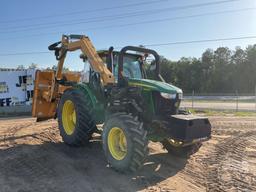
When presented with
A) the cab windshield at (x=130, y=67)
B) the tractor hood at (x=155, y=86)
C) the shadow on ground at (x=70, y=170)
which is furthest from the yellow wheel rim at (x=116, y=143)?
the cab windshield at (x=130, y=67)

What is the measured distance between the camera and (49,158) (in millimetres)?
7266

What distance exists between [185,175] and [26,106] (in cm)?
1504

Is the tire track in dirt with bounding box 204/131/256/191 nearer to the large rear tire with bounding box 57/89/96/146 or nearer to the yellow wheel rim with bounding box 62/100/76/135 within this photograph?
the large rear tire with bounding box 57/89/96/146

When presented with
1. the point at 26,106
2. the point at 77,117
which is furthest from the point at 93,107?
the point at 26,106

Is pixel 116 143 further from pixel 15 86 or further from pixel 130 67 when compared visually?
pixel 15 86

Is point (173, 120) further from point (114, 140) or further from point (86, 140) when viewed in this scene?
point (86, 140)

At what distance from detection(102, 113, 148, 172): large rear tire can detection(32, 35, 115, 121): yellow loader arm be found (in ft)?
4.69

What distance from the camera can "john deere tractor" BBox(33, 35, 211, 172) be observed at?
20.4ft

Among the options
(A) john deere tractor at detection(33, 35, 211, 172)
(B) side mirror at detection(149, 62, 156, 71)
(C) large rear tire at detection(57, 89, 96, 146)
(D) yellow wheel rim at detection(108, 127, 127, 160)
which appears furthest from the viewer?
(B) side mirror at detection(149, 62, 156, 71)

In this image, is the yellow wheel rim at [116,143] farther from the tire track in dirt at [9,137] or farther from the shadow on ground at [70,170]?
the tire track in dirt at [9,137]

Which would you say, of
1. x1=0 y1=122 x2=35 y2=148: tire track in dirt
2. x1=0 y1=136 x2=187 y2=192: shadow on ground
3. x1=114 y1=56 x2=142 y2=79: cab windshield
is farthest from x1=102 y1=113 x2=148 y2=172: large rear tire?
x1=0 y1=122 x2=35 y2=148: tire track in dirt

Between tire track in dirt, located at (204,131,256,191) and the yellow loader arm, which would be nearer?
tire track in dirt, located at (204,131,256,191)

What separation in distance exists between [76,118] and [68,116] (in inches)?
41.9

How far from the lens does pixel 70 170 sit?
21.3ft
